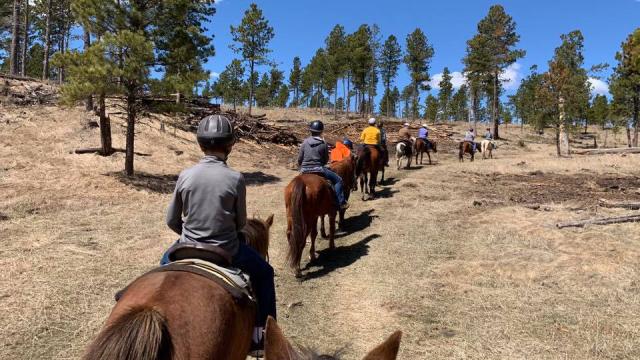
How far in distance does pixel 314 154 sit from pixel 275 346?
22.6 feet

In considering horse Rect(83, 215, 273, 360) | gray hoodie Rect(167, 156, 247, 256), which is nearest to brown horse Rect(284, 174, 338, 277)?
gray hoodie Rect(167, 156, 247, 256)

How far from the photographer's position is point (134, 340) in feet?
7.50

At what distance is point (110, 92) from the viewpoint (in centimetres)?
1397

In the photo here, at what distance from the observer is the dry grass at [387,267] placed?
214 inches

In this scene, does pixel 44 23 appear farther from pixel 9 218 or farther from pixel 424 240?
pixel 424 240

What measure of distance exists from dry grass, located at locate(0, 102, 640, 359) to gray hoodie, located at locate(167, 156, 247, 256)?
2745 mm

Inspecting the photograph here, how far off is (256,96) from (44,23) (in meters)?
32.1

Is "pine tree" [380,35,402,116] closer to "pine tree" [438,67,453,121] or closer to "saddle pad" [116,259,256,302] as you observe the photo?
"pine tree" [438,67,453,121]

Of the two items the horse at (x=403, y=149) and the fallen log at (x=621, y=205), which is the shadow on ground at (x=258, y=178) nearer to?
the horse at (x=403, y=149)

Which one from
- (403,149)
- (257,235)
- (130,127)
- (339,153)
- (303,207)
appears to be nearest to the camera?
(257,235)

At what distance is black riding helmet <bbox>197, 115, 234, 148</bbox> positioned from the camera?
345 cm

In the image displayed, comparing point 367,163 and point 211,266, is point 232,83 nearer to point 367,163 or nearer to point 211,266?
point 367,163

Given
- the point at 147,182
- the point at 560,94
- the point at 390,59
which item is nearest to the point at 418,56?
the point at 390,59

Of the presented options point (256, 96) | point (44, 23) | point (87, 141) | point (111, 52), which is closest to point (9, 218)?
point (111, 52)
